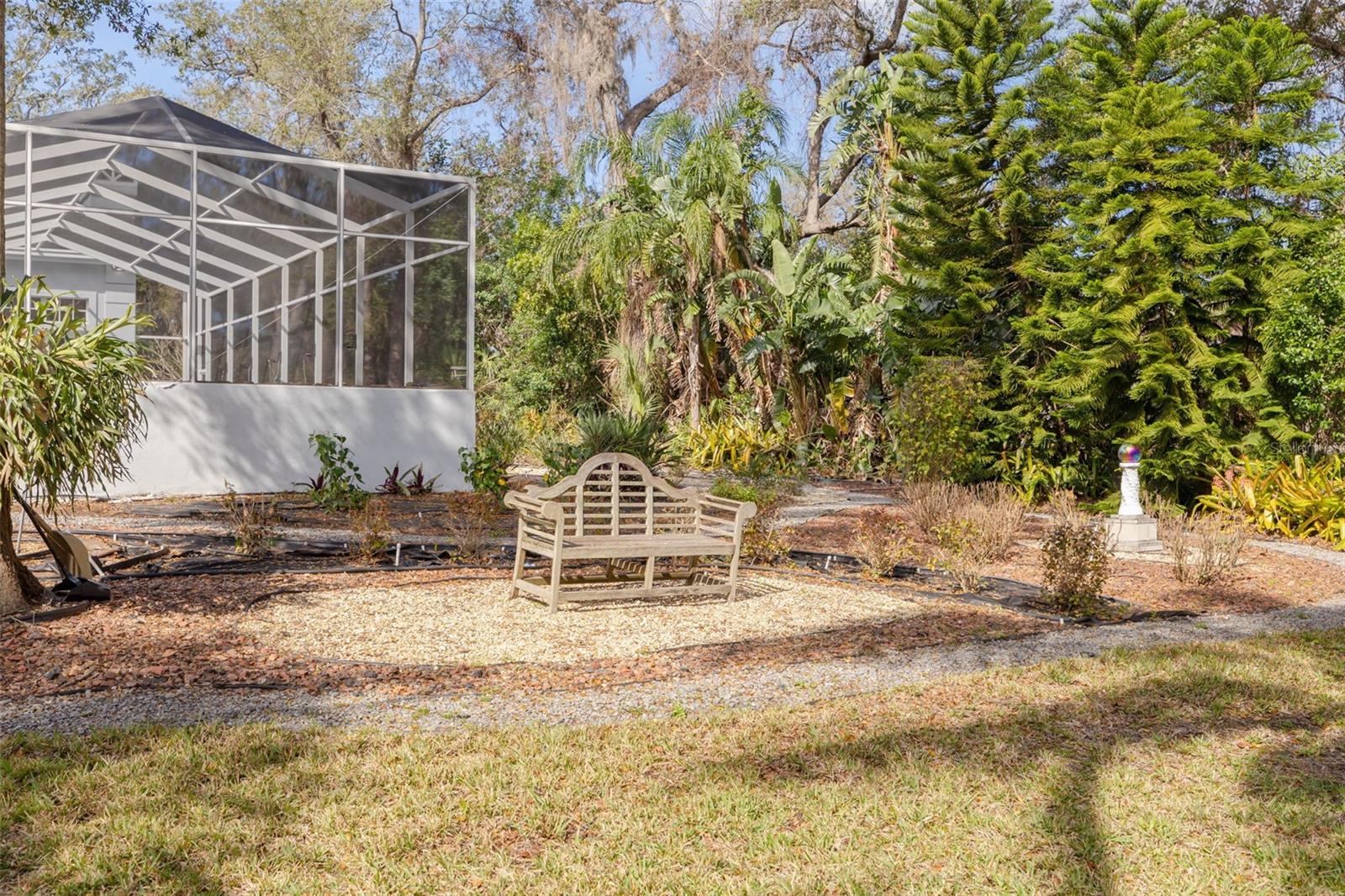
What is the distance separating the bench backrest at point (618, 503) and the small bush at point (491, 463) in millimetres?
3446

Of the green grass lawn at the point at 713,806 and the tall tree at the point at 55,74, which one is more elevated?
the tall tree at the point at 55,74

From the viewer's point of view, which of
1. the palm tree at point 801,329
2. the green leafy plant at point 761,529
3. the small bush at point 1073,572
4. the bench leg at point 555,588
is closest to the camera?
the bench leg at point 555,588

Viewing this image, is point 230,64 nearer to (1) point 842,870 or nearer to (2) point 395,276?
(2) point 395,276

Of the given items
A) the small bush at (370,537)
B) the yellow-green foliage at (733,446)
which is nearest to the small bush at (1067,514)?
the yellow-green foliage at (733,446)

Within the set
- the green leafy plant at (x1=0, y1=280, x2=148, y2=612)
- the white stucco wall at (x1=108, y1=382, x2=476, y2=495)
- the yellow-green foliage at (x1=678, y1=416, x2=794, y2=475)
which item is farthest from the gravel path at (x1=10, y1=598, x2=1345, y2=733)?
the yellow-green foliage at (x1=678, y1=416, x2=794, y2=475)

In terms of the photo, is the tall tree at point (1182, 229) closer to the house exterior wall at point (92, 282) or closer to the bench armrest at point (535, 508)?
the bench armrest at point (535, 508)

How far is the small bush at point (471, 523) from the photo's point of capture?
7.89 metres

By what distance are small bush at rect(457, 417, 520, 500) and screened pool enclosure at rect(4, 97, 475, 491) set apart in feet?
1.71

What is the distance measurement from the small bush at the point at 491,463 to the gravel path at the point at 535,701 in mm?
5848

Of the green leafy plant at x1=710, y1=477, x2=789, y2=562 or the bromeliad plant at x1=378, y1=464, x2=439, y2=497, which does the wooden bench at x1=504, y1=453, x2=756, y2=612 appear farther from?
the bromeliad plant at x1=378, y1=464, x2=439, y2=497

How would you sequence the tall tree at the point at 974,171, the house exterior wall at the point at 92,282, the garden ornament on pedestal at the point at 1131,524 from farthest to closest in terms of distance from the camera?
the house exterior wall at the point at 92,282, the tall tree at the point at 974,171, the garden ornament on pedestal at the point at 1131,524

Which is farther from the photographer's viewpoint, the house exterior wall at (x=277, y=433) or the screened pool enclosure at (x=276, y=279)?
the screened pool enclosure at (x=276, y=279)

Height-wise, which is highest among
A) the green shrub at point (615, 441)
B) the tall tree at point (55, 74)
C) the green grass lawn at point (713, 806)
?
the tall tree at point (55, 74)

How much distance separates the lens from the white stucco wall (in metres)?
11.9
